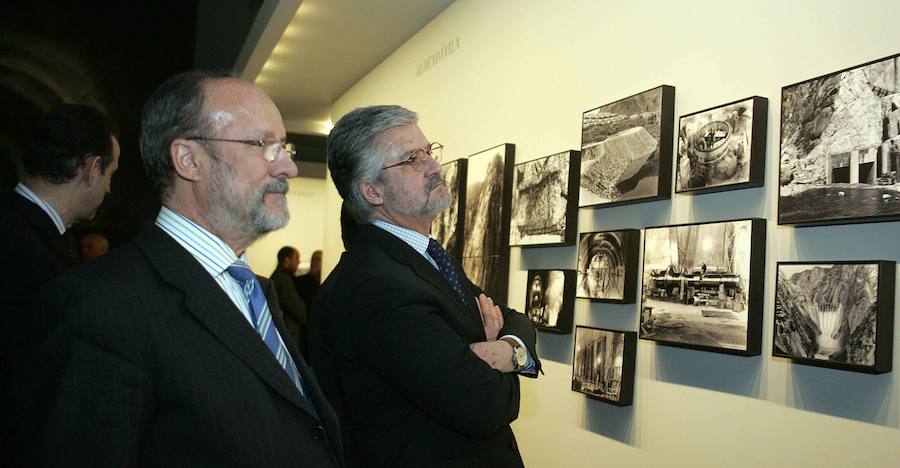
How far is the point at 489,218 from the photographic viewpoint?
204 inches

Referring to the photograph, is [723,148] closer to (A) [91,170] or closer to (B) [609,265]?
(B) [609,265]

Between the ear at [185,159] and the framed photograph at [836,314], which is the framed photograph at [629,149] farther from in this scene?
the ear at [185,159]

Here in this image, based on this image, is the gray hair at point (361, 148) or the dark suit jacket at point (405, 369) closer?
the dark suit jacket at point (405, 369)

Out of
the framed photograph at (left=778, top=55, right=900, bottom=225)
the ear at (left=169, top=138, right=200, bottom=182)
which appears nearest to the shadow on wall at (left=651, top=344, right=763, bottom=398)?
the framed photograph at (left=778, top=55, right=900, bottom=225)

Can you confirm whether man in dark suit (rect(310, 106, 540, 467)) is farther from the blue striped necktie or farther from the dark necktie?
the blue striped necktie

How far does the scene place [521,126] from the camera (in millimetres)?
4965

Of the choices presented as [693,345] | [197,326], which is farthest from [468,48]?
[197,326]

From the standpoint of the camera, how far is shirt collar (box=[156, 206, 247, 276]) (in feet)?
6.01

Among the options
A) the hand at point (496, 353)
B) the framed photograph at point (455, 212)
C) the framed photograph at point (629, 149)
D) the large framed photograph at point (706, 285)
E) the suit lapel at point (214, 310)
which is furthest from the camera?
the framed photograph at point (455, 212)

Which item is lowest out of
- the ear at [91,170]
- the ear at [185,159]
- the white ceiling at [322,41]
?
the ear at [185,159]

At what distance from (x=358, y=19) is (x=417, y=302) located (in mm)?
5370

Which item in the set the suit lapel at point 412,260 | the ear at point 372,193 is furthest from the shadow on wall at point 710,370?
the ear at point 372,193

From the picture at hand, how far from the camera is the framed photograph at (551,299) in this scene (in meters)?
4.23

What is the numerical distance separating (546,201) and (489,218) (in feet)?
2.71
